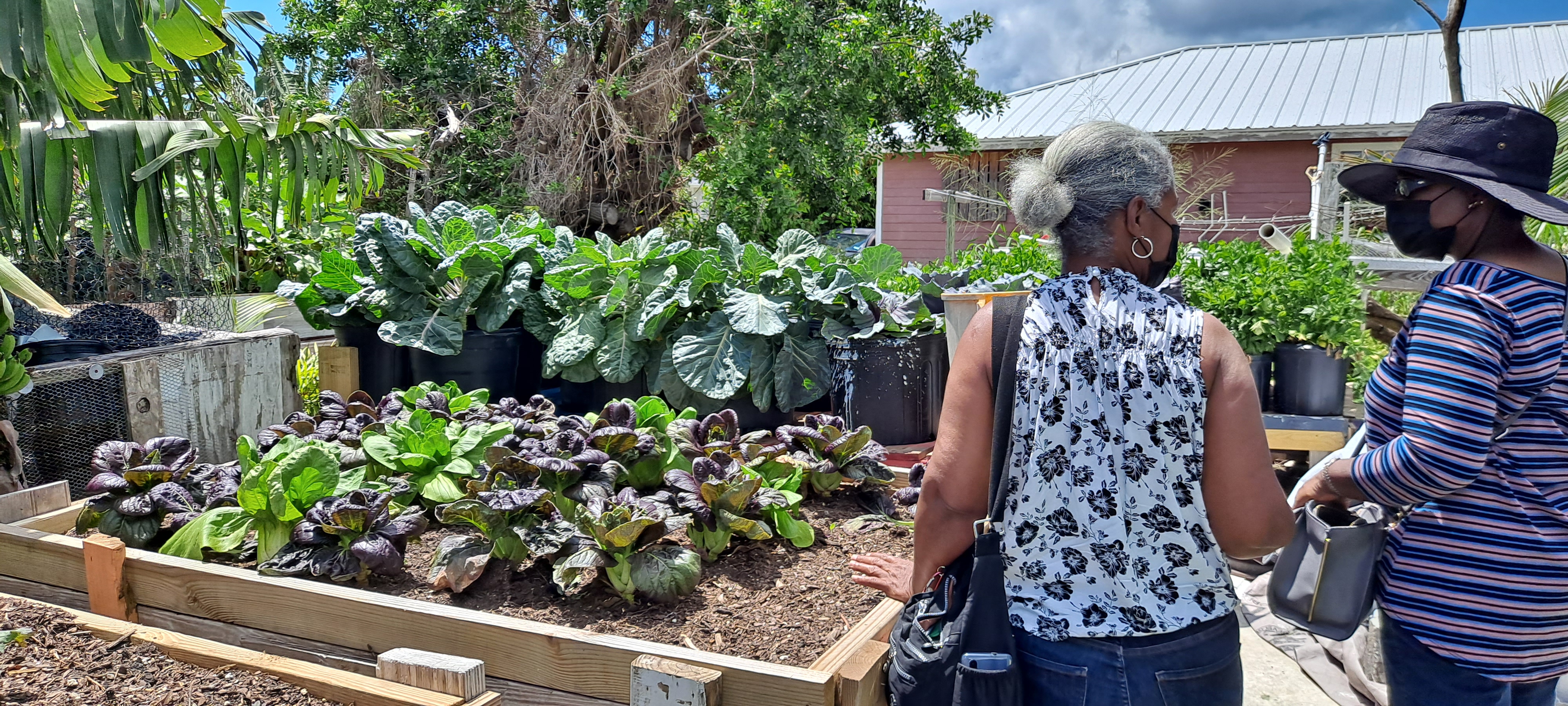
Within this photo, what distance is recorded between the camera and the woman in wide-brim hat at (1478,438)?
133 cm

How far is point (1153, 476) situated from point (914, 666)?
1.41ft

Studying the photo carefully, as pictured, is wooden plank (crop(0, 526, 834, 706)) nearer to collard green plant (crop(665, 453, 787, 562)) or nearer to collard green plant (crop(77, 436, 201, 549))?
collard green plant (crop(77, 436, 201, 549))

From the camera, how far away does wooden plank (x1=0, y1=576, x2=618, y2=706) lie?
1912mm

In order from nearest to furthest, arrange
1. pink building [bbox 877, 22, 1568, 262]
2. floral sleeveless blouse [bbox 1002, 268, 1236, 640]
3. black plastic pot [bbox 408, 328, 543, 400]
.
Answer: floral sleeveless blouse [bbox 1002, 268, 1236, 640] < black plastic pot [bbox 408, 328, 543, 400] < pink building [bbox 877, 22, 1568, 262]

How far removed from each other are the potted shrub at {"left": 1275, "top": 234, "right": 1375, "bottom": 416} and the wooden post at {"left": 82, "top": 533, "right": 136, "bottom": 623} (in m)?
4.13

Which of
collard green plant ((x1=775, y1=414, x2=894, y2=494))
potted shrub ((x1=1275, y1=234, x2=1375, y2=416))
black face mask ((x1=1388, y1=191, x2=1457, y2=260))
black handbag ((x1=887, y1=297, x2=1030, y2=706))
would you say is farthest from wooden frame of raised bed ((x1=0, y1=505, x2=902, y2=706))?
potted shrub ((x1=1275, y1=234, x2=1375, y2=416))

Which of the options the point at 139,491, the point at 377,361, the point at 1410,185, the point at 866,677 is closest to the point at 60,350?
the point at 139,491

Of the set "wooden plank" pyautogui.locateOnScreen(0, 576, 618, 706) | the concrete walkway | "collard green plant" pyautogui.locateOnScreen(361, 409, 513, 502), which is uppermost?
"collard green plant" pyautogui.locateOnScreen(361, 409, 513, 502)

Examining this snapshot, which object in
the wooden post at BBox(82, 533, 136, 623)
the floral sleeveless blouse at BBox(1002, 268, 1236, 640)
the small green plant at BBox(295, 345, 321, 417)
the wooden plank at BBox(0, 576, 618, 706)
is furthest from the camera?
the small green plant at BBox(295, 345, 321, 417)

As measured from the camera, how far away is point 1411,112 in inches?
446

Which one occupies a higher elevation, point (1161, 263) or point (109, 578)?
point (1161, 263)

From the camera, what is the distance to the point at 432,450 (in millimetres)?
2711

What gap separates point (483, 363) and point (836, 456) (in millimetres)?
2437

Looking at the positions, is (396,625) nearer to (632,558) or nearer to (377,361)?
(632,558)
